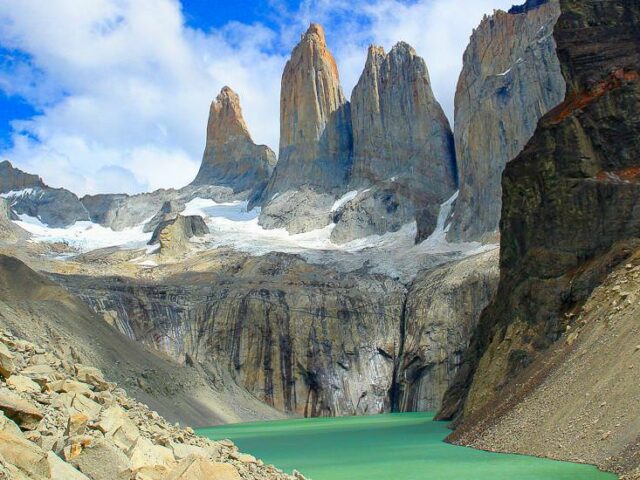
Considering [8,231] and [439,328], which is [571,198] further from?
[8,231]

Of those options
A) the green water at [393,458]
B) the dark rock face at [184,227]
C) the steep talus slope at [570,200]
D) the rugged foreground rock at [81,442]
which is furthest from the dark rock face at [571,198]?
the dark rock face at [184,227]

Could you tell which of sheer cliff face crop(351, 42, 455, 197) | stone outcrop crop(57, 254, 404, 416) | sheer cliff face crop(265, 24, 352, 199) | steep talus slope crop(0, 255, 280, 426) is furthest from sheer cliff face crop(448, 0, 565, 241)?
steep talus slope crop(0, 255, 280, 426)

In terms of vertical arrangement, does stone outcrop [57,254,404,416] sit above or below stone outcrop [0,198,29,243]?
below

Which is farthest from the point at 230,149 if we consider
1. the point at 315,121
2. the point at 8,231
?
the point at 8,231

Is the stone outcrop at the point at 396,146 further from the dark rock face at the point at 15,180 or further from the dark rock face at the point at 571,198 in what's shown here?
the dark rock face at the point at 15,180

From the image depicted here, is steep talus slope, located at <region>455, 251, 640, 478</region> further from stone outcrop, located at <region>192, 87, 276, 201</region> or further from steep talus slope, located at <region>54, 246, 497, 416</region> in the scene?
stone outcrop, located at <region>192, 87, 276, 201</region>

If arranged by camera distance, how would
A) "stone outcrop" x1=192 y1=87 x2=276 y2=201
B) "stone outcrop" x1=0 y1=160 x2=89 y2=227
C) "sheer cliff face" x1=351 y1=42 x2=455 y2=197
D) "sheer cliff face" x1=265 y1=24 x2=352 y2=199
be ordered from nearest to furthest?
"sheer cliff face" x1=351 y1=42 x2=455 y2=197 → "sheer cliff face" x1=265 y1=24 x2=352 y2=199 → "stone outcrop" x1=192 y1=87 x2=276 y2=201 → "stone outcrop" x1=0 y1=160 x2=89 y2=227
